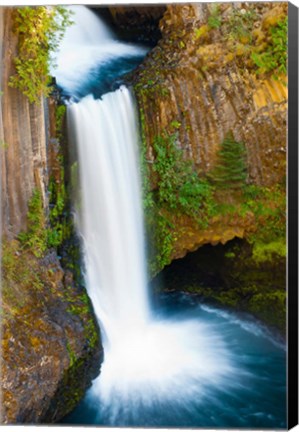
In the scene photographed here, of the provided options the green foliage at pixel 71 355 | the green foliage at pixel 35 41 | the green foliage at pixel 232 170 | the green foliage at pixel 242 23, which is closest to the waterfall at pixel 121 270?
the green foliage at pixel 71 355

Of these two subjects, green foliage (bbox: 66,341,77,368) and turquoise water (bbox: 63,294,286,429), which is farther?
green foliage (bbox: 66,341,77,368)

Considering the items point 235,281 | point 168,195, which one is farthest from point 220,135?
point 235,281

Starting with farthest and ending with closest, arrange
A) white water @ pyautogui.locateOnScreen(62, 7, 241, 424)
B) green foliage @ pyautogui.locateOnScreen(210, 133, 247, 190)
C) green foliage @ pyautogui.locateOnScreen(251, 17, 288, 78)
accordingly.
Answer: green foliage @ pyautogui.locateOnScreen(210, 133, 247, 190), white water @ pyautogui.locateOnScreen(62, 7, 241, 424), green foliage @ pyautogui.locateOnScreen(251, 17, 288, 78)

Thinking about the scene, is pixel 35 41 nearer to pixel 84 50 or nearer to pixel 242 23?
pixel 84 50

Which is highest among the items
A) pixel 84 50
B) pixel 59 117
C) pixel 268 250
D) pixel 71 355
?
pixel 84 50

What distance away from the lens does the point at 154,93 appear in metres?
4.22

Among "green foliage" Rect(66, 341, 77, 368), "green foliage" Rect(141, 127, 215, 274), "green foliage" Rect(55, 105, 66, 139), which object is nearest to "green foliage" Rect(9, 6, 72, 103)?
"green foliage" Rect(55, 105, 66, 139)

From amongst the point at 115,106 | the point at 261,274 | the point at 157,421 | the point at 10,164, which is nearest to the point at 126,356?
the point at 157,421

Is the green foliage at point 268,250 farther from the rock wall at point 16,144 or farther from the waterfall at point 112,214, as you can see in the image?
the rock wall at point 16,144

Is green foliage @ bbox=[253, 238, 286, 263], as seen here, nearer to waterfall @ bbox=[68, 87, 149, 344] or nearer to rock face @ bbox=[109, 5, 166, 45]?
waterfall @ bbox=[68, 87, 149, 344]

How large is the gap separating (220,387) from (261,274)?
909mm

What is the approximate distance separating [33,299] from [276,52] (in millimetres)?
2573

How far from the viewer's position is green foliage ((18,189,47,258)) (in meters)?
3.88

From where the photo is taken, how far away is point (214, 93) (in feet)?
14.0
